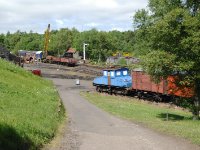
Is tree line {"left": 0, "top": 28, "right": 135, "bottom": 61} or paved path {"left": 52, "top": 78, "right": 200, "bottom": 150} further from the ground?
tree line {"left": 0, "top": 28, "right": 135, "bottom": 61}

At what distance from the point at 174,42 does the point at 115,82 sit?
24.5 meters

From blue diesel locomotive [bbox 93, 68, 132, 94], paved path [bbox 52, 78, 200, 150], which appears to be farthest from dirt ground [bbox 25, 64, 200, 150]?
blue diesel locomotive [bbox 93, 68, 132, 94]

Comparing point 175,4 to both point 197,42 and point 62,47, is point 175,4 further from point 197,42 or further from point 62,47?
point 62,47

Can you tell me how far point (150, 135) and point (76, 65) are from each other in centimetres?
7325

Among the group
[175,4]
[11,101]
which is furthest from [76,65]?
[11,101]


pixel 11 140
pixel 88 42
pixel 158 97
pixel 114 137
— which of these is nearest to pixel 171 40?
pixel 114 137

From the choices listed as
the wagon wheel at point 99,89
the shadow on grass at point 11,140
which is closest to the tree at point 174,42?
the shadow on grass at point 11,140

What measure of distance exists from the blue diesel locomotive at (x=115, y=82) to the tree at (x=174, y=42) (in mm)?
21345

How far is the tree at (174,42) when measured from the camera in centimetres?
2625

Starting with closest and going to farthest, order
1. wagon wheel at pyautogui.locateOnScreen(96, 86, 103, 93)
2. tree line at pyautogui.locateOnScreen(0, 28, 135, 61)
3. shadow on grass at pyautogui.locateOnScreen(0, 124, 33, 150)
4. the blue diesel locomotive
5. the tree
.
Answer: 1. shadow on grass at pyautogui.locateOnScreen(0, 124, 33, 150)
2. the tree
3. the blue diesel locomotive
4. wagon wheel at pyautogui.locateOnScreen(96, 86, 103, 93)
5. tree line at pyautogui.locateOnScreen(0, 28, 135, 61)

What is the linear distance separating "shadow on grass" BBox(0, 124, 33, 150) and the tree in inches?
563

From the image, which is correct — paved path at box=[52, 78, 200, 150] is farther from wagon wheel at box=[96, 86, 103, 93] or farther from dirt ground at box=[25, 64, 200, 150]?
wagon wheel at box=[96, 86, 103, 93]

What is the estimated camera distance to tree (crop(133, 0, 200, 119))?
2625 centimetres

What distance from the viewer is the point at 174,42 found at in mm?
27375
